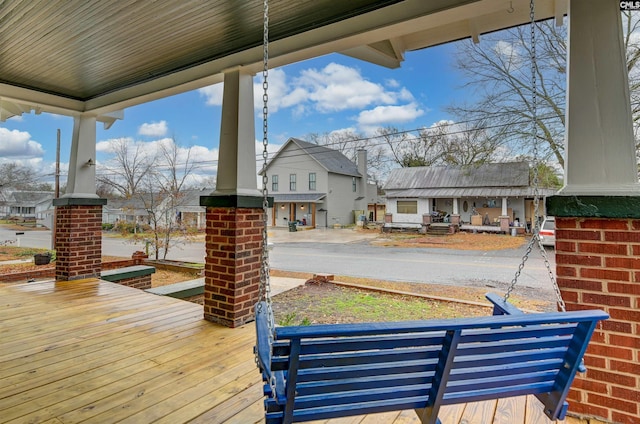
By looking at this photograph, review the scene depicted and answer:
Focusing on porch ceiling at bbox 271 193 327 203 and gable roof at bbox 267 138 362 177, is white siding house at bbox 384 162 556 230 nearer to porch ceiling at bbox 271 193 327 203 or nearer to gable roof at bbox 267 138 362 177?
gable roof at bbox 267 138 362 177

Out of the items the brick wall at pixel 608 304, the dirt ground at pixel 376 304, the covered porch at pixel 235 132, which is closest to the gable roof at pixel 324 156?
the dirt ground at pixel 376 304

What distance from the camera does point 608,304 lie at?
1631mm

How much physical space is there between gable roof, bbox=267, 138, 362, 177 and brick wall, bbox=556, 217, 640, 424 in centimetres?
1710

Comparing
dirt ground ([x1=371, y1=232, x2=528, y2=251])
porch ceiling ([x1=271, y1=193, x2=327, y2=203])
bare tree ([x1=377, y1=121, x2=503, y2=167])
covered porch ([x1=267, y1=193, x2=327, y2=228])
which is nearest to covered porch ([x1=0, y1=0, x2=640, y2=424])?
bare tree ([x1=377, y1=121, x2=503, y2=167])

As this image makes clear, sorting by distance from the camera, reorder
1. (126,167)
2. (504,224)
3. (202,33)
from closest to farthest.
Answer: (202,33)
(126,167)
(504,224)

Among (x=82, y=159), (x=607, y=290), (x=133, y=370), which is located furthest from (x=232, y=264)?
(x=82, y=159)

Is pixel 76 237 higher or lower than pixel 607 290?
higher

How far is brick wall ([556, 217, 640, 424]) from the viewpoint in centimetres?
158

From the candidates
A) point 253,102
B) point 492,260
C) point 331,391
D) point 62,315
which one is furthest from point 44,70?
point 492,260

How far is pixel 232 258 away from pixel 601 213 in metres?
2.78

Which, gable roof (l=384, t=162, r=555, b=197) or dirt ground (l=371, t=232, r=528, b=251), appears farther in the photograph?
gable roof (l=384, t=162, r=555, b=197)

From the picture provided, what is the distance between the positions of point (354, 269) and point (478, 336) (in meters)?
7.44

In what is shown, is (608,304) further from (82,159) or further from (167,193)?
(167,193)

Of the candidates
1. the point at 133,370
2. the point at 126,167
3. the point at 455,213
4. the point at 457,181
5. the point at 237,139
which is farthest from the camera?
the point at 455,213
